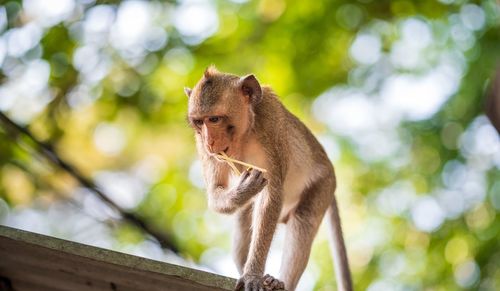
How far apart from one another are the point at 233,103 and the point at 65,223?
9.77 m

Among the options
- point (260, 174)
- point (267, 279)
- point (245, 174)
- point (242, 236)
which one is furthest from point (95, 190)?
point (267, 279)

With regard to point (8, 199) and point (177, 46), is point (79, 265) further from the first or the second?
point (177, 46)

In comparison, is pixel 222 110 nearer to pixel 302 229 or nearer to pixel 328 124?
pixel 302 229

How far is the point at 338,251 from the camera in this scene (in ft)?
25.8

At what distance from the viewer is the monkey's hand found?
654 centimetres

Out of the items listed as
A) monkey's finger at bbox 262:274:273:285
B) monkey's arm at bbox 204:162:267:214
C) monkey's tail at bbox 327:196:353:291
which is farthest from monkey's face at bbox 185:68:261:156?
monkey's tail at bbox 327:196:353:291

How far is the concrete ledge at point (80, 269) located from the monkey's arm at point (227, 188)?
126 centimetres

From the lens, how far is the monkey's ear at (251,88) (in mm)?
7070

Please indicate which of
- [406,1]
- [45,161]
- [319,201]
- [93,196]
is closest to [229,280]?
[319,201]

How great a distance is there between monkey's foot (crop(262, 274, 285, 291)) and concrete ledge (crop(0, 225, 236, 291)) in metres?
0.83

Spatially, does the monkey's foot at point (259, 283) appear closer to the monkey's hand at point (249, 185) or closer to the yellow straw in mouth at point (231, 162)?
the monkey's hand at point (249, 185)

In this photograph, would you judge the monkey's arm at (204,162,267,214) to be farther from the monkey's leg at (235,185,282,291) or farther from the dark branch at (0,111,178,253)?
the dark branch at (0,111,178,253)

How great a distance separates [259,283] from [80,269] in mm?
1504

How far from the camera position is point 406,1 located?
504 inches
